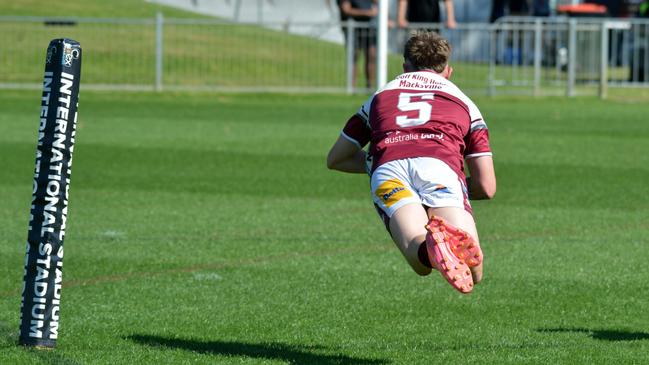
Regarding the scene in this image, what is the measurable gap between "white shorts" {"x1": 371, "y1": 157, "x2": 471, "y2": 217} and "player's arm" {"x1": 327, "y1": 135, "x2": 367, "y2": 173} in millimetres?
433

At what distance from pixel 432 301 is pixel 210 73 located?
19896 mm

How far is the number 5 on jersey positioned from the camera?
6.54 m

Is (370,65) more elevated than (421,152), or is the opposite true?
(421,152)

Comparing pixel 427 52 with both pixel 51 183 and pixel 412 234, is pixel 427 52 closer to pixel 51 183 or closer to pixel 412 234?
pixel 412 234

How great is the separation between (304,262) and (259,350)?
2783 millimetres

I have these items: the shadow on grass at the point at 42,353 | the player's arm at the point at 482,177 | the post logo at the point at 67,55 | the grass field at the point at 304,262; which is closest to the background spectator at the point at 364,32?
the grass field at the point at 304,262

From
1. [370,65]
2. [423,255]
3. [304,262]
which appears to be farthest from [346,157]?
[370,65]

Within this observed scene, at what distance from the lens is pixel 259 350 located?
Result: 6477 millimetres

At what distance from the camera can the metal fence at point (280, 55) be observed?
26469 millimetres

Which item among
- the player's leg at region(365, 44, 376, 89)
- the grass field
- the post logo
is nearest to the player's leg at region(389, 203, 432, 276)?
the grass field

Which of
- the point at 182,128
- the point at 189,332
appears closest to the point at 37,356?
the point at 189,332

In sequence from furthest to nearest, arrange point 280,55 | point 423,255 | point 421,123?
1. point 280,55
2. point 421,123
3. point 423,255

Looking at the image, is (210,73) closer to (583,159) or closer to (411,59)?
(583,159)

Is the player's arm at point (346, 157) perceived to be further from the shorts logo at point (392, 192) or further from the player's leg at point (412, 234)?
the player's leg at point (412, 234)
